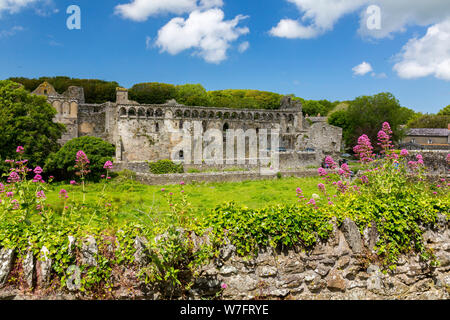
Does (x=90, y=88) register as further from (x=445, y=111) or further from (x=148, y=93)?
(x=445, y=111)

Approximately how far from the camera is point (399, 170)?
6.21 m

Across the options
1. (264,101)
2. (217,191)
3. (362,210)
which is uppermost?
(264,101)

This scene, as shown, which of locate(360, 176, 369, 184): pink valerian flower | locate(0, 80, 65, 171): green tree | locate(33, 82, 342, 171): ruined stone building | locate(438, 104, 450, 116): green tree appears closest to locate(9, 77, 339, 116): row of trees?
locate(33, 82, 342, 171): ruined stone building

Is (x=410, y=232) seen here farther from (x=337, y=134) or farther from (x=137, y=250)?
(x=337, y=134)

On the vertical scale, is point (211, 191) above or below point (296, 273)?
below

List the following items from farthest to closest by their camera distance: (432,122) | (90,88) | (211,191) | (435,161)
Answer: (432,122), (90,88), (211,191), (435,161)

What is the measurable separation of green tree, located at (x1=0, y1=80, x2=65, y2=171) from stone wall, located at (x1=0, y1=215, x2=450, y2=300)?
20.0 m

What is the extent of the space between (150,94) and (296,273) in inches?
2572

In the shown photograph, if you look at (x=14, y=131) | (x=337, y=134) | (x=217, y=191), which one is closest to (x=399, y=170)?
(x=217, y=191)

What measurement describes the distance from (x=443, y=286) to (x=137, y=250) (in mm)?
5675

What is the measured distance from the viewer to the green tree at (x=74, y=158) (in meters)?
21.6

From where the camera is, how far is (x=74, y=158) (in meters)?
21.6

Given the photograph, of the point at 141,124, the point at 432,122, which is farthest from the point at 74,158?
the point at 432,122

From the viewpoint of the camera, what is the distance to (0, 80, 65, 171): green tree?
21.3 m
